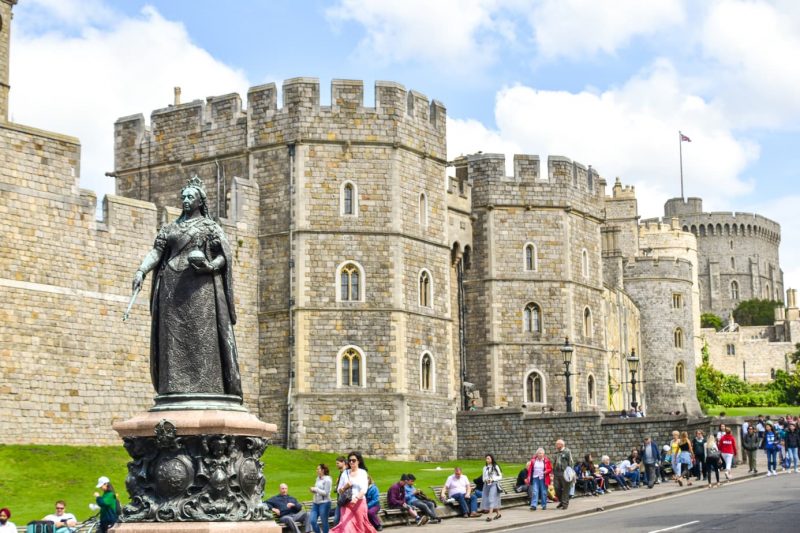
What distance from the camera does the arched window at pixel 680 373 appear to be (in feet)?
201

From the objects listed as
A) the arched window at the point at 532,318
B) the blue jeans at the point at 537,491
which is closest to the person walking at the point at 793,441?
the blue jeans at the point at 537,491

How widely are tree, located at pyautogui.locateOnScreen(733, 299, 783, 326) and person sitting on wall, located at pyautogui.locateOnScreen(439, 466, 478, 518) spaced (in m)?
110

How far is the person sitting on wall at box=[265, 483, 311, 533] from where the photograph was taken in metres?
20.7

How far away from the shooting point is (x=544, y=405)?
4412 cm

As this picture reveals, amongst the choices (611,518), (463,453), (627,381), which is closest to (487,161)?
(463,453)

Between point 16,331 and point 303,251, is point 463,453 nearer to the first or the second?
point 303,251

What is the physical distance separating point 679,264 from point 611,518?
39.6 metres

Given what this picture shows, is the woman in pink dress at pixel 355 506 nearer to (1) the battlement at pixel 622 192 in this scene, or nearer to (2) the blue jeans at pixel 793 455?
(2) the blue jeans at pixel 793 455

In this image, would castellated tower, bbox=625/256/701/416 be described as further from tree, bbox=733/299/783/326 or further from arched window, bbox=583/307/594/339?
tree, bbox=733/299/783/326

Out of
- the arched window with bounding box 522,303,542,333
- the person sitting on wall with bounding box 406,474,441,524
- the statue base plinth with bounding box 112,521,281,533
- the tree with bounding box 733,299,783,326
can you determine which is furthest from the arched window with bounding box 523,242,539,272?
the tree with bounding box 733,299,783,326

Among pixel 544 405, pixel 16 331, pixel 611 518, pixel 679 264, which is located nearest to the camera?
pixel 611 518

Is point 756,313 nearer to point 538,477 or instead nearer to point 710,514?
point 538,477

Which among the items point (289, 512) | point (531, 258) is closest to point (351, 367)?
point (531, 258)

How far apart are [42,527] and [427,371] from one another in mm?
20297
